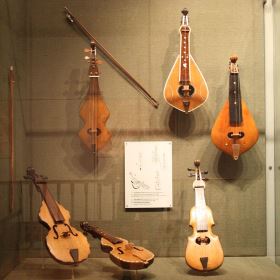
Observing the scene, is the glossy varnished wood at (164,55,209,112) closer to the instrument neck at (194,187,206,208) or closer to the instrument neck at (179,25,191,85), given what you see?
the instrument neck at (179,25,191,85)

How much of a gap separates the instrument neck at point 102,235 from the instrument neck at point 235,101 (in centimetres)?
95

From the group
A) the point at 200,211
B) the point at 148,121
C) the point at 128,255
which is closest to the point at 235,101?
the point at 148,121

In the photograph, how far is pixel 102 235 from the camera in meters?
2.77

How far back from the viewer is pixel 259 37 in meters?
3.13

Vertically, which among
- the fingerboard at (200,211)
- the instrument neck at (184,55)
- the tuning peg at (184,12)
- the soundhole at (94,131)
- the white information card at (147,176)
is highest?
the tuning peg at (184,12)

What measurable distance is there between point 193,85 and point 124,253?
1.06 metres

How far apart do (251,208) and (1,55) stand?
5.81ft

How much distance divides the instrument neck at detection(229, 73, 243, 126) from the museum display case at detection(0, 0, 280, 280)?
10mm

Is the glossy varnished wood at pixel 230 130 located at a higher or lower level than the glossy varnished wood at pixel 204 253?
higher

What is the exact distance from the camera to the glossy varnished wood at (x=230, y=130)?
9.53 ft

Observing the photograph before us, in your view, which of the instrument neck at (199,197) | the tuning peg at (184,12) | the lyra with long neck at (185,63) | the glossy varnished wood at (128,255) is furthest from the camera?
the tuning peg at (184,12)

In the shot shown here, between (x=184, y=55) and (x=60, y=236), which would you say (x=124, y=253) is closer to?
(x=60, y=236)

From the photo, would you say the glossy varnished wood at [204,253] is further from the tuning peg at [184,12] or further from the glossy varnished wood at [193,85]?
the tuning peg at [184,12]

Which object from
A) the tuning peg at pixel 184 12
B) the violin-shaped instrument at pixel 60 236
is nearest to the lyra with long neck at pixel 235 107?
the tuning peg at pixel 184 12
